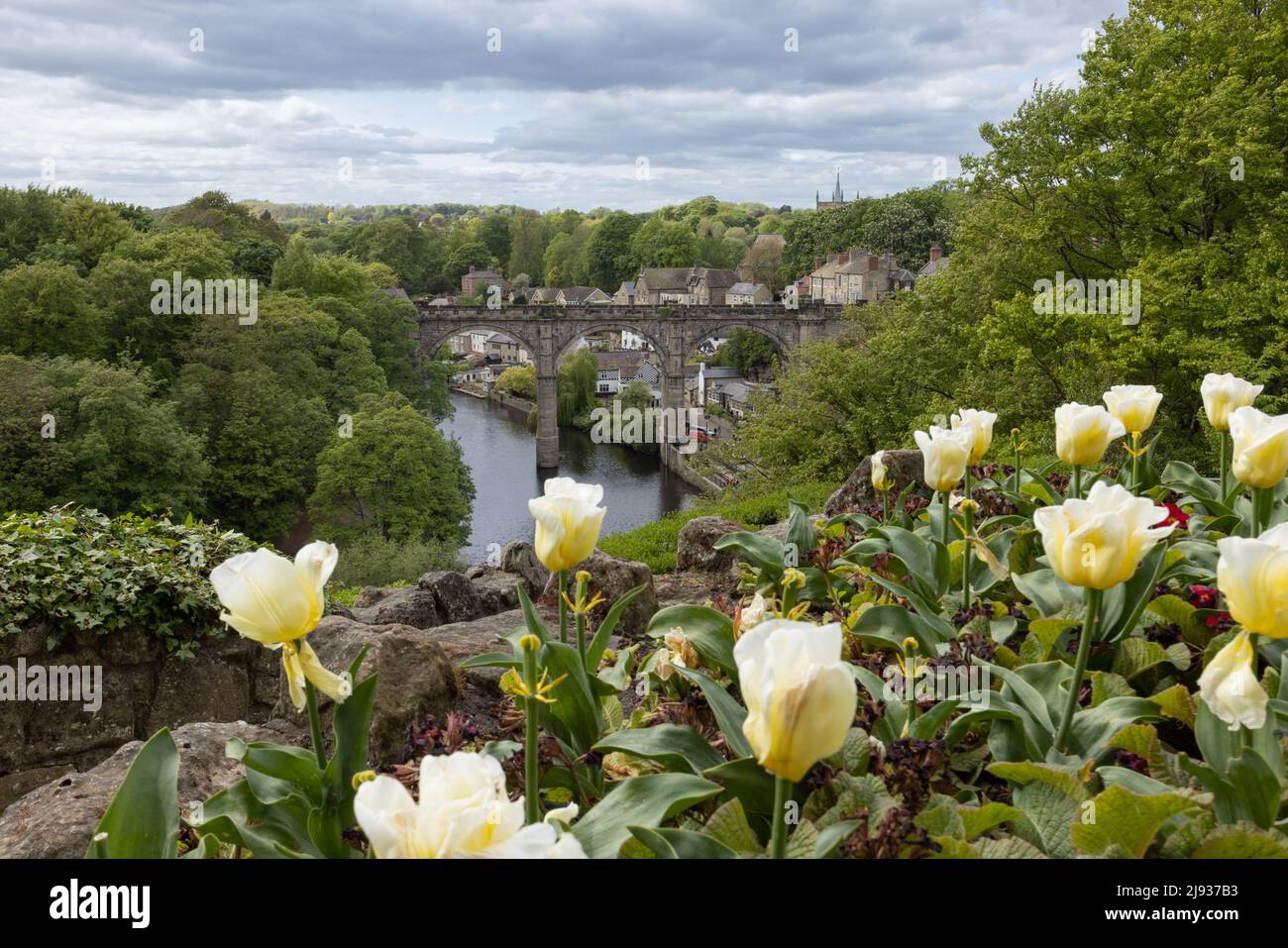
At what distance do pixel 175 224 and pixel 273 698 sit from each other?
51.3m

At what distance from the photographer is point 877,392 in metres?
23.2

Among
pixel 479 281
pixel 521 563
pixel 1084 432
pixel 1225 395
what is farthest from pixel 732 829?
pixel 479 281

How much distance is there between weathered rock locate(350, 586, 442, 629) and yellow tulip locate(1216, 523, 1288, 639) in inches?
216

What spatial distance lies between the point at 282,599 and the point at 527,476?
2066 inches

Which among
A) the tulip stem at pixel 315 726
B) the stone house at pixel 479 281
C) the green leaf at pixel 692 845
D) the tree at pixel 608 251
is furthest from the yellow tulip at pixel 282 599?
the tree at pixel 608 251

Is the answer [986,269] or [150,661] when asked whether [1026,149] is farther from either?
[150,661]

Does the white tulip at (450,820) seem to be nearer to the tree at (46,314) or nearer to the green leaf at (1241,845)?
the green leaf at (1241,845)

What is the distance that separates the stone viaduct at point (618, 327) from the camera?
5753 cm

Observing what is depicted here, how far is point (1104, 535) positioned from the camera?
7.21ft

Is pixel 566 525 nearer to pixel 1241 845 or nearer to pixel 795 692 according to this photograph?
pixel 795 692

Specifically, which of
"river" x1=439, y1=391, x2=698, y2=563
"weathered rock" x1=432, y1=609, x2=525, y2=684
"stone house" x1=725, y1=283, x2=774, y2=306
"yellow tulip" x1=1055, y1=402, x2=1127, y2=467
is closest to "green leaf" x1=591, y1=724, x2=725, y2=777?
"weathered rock" x1=432, y1=609, x2=525, y2=684

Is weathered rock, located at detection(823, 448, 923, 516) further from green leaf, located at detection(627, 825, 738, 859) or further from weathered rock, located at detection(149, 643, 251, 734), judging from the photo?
green leaf, located at detection(627, 825, 738, 859)

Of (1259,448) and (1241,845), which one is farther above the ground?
(1259,448)

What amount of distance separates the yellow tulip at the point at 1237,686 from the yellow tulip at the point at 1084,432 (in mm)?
1526
